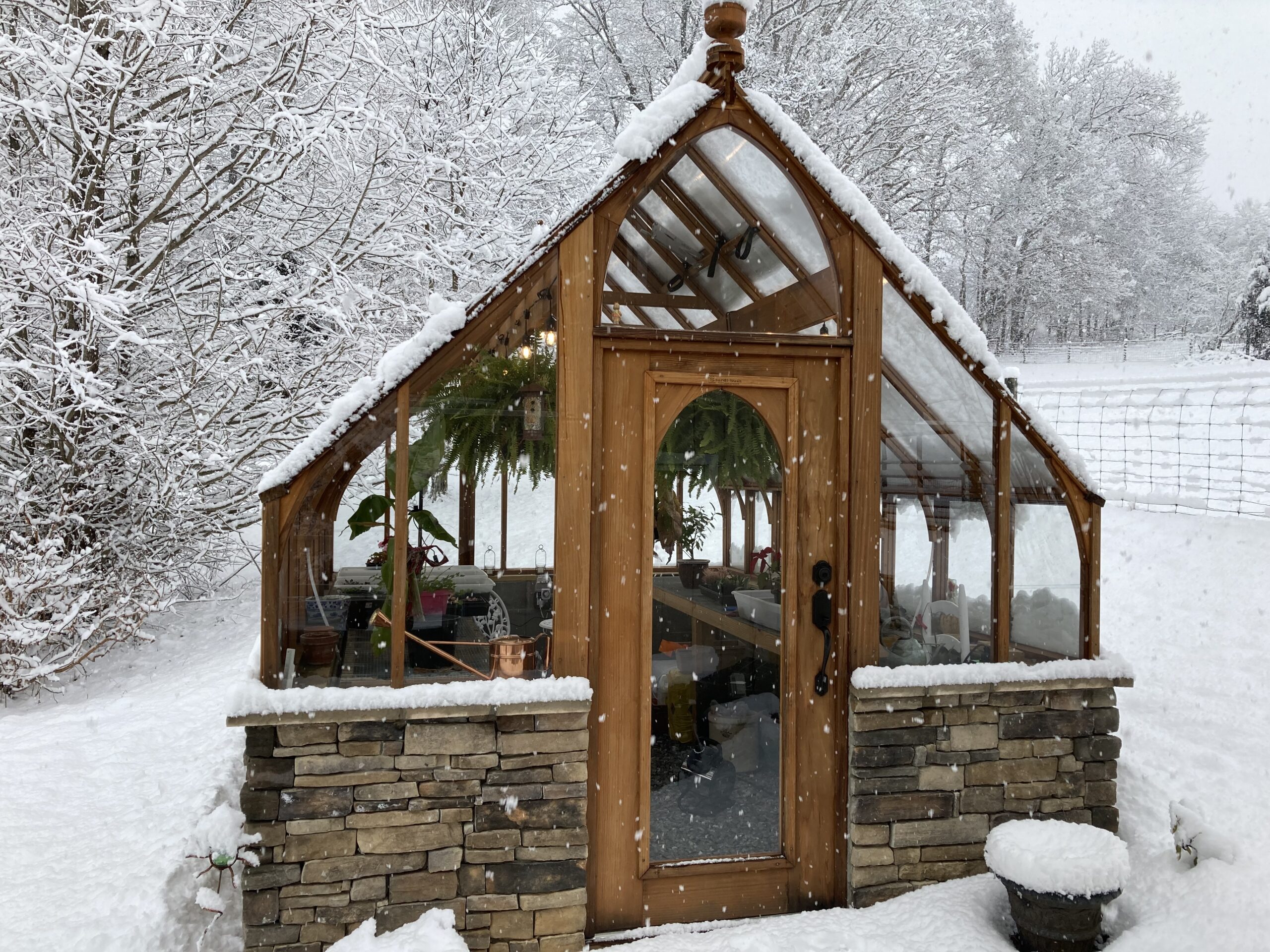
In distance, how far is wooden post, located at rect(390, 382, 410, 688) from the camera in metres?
3.11

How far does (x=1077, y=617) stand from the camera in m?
3.74

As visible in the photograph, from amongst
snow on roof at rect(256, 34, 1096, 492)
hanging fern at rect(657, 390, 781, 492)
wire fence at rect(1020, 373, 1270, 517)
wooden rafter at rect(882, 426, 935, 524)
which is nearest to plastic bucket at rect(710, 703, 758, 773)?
hanging fern at rect(657, 390, 781, 492)

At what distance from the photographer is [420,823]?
3094mm

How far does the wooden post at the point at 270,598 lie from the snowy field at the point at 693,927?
119cm

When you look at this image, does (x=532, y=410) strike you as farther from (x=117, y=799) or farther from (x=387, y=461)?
(x=117, y=799)

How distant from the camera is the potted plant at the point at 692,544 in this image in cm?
351

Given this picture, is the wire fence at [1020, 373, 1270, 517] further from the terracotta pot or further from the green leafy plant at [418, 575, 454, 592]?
the terracotta pot

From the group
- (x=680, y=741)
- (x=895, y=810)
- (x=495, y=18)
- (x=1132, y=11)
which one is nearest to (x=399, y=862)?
(x=680, y=741)

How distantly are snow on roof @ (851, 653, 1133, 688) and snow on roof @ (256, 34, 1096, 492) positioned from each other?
802 millimetres

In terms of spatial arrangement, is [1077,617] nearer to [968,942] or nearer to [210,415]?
[968,942]

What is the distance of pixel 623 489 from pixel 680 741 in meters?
1.09

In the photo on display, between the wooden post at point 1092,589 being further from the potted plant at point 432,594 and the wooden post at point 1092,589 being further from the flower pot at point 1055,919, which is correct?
the potted plant at point 432,594

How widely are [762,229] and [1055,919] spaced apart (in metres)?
3.03

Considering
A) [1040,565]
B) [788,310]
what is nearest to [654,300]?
[788,310]
